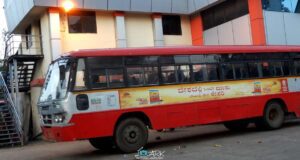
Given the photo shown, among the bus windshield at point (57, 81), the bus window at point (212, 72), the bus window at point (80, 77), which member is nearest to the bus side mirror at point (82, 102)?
the bus window at point (80, 77)

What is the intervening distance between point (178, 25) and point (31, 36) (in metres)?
8.82

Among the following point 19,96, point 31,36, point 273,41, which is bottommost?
point 19,96

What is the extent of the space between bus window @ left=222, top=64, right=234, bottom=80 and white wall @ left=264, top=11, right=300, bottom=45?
8301 mm

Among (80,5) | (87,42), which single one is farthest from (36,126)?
(80,5)

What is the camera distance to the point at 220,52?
14.5 m

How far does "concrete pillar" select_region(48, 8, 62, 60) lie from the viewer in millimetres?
22328

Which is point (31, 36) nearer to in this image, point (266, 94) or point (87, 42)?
point (87, 42)

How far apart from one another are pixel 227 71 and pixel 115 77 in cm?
416

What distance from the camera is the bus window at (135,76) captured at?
495 inches

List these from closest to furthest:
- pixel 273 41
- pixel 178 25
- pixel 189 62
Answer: pixel 189 62 < pixel 273 41 < pixel 178 25

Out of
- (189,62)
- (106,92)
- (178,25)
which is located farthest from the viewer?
(178,25)

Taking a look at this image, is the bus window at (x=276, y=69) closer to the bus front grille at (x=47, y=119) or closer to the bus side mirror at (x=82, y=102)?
the bus side mirror at (x=82, y=102)

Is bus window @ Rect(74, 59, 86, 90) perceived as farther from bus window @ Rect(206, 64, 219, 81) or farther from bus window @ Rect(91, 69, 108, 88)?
bus window @ Rect(206, 64, 219, 81)

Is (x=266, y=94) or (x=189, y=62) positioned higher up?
(x=189, y=62)
